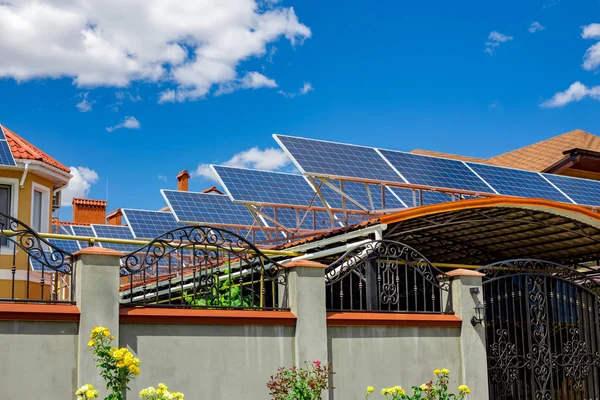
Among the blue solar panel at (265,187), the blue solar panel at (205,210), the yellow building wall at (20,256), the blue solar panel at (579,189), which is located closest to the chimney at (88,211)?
the blue solar panel at (205,210)

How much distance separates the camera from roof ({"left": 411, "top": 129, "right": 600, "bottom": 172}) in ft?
107

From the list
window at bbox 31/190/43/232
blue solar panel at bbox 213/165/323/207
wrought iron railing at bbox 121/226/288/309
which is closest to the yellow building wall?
window at bbox 31/190/43/232

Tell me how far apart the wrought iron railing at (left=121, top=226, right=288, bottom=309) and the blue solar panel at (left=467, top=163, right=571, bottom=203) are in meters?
7.02

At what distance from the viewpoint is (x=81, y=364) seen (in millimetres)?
8852

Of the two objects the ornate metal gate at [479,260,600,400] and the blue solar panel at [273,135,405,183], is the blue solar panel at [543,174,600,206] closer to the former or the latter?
the blue solar panel at [273,135,405,183]

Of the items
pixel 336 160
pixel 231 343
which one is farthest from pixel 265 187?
pixel 231 343

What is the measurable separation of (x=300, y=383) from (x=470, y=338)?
11.8ft

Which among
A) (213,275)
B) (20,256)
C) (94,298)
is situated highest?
(20,256)

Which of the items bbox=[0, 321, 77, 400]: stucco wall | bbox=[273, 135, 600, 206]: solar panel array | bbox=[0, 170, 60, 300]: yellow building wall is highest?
bbox=[273, 135, 600, 206]: solar panel array

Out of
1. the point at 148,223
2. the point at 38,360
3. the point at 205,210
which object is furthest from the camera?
the point at 148,223

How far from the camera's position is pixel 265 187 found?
69.5 feet

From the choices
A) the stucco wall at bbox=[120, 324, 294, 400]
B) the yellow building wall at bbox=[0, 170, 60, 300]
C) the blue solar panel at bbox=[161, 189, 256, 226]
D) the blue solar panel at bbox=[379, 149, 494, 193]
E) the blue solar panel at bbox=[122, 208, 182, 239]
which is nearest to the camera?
the stucco wall at bbox=[120, 324, 294, 400]

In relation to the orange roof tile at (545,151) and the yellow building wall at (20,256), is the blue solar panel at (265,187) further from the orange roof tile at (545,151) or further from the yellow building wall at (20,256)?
the orange roof tile at (545,151)

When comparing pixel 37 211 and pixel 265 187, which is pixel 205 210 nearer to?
pixel 265 187
